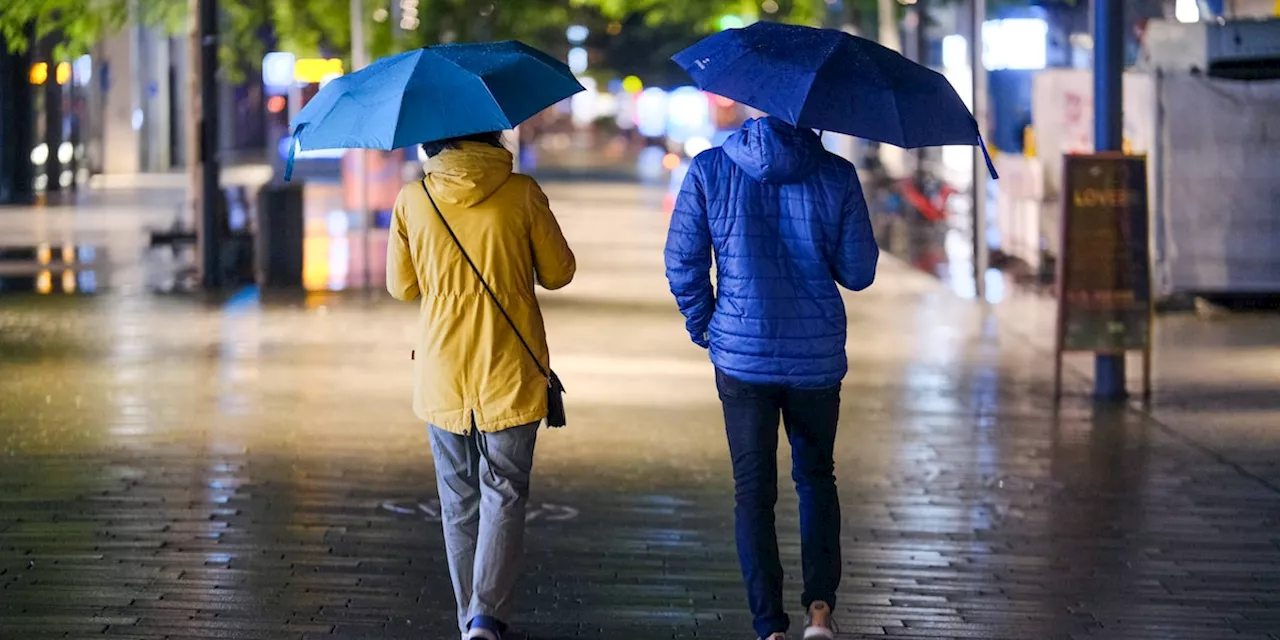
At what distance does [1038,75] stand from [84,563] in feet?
49.9

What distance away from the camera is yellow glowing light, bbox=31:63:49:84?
113ft

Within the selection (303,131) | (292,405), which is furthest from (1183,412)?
(303,131)

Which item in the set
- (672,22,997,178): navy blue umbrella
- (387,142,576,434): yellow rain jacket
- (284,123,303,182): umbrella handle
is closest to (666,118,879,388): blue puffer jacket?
(672,22,997,178): navy blue umbrella

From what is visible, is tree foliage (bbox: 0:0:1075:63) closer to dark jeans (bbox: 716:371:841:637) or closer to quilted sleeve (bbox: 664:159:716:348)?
quilted sleeve (bbox: 664:159:716:348)

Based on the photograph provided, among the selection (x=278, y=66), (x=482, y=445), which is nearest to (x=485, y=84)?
(x=482, y=445)

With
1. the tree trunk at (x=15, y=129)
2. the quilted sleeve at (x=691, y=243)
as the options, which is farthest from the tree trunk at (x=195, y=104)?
the tree trunk at (x=15, y=129)

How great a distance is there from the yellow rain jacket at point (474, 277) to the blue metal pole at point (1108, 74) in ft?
20.9

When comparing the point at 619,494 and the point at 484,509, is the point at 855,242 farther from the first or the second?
the point at 619,494

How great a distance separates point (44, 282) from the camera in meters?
18.7

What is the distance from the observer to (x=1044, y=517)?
8.48 m

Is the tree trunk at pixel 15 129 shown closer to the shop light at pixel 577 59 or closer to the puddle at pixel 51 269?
the puddle at pixel 51 269

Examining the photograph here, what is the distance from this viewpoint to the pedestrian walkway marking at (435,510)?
329 inches

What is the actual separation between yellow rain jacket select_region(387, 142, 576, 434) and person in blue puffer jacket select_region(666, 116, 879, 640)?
1.55ft

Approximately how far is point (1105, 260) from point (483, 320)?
22.4 ft
